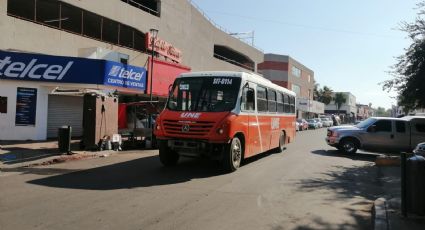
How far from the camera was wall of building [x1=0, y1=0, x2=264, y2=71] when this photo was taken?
2058cm

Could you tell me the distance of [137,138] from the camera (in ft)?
68.6

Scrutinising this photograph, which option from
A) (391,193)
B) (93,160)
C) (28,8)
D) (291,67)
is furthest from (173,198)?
(291,67)

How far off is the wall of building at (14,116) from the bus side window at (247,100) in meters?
11.0

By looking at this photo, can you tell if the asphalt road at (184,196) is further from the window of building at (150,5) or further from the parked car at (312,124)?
the parked car at (312,124)

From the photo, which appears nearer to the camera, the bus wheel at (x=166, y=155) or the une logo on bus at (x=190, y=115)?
the une logo on bus at (x=190, y=115)

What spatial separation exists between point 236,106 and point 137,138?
969cm

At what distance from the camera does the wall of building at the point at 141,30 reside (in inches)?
810

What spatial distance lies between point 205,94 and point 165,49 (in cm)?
1812

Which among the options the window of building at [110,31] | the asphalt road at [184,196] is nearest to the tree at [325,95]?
the window of building at [110,31]

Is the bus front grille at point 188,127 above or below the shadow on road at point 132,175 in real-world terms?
above

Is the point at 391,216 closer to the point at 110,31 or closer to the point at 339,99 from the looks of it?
the point at 110,31

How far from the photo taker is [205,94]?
1260 centimetres

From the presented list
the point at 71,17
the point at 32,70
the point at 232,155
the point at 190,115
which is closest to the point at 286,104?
the point at 232,155

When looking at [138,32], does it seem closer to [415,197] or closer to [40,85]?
[40,85]
